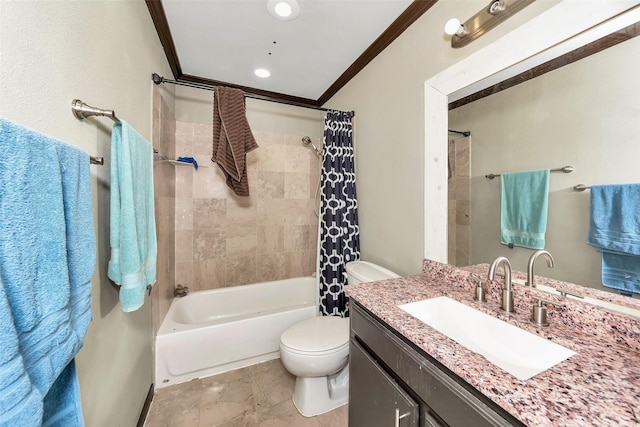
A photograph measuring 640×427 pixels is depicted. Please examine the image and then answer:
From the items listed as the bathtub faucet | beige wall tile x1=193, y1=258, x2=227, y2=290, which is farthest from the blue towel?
beige wall tile x1=193, y1=258, x2=227, y2=290

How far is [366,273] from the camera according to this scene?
1640 millimetres

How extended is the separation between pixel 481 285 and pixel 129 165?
1514 mm

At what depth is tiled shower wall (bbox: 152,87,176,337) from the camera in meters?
1.63

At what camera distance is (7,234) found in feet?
1.34

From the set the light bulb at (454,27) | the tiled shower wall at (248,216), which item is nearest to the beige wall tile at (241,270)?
the tiled shower wall at (248,216)

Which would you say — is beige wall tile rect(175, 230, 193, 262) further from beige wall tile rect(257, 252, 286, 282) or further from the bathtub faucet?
beige wall tile rect(257, 252, 286, 282)

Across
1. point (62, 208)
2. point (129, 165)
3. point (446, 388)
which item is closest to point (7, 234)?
point (62, 208)

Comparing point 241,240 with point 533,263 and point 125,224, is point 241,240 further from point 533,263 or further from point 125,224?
point 533,263

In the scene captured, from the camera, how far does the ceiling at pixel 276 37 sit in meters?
1.42

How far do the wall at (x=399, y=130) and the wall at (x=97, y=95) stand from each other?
148 cm

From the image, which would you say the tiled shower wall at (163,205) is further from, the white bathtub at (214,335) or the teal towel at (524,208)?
the teal towel at (524,208)

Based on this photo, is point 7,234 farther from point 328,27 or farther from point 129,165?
point 328,27

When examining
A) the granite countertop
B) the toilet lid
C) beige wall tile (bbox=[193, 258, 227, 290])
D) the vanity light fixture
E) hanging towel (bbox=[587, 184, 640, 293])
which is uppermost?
the vanity light fixture

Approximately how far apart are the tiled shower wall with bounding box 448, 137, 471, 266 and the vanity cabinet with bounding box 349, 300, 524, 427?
63cm
